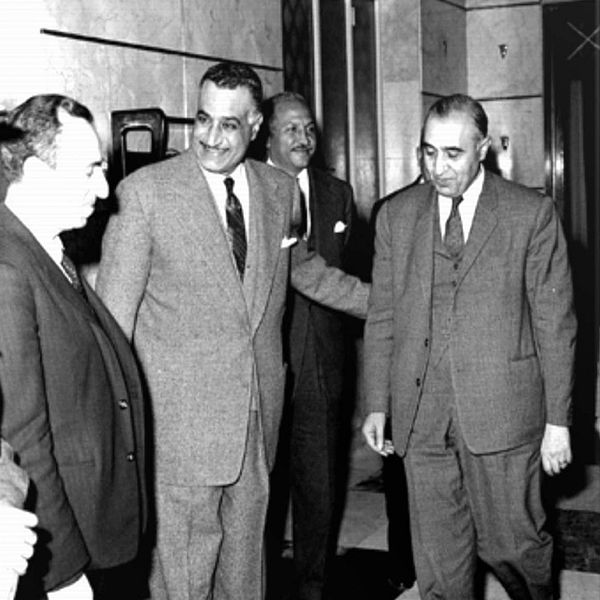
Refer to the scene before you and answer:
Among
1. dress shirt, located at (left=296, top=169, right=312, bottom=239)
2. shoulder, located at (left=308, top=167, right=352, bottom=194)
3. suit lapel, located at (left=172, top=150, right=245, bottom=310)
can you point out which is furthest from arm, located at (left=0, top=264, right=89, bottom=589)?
shoulder, located at (left=308, top=167, right=352, bottom=194)

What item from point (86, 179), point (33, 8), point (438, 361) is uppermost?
point (33, 8)

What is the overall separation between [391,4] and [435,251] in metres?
3.58

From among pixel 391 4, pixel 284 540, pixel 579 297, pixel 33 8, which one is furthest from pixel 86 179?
pixel 579 297

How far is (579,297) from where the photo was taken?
292 inches

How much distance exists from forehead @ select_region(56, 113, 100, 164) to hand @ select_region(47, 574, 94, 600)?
3.09 feet

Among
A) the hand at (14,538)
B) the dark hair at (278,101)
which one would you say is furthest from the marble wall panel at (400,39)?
the hand at (14,538)

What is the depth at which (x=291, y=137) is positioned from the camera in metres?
4.27

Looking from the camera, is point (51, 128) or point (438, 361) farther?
point (438, 361)

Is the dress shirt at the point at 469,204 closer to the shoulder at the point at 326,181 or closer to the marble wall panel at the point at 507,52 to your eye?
the shoulder at the point at 326,181

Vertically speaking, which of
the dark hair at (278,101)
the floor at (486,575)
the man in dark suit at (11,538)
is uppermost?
the dark hair at (278,101)

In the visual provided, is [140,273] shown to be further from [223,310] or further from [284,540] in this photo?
[284,540]

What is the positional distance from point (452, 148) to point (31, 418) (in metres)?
1.66

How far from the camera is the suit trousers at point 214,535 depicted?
10.5 ft

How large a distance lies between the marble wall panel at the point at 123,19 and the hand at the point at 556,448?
6.76 feet
